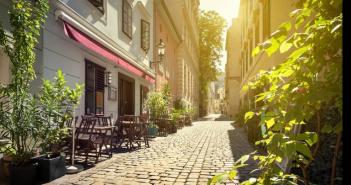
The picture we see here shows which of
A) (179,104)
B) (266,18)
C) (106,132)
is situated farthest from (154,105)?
(179,104)

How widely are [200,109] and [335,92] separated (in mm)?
42046

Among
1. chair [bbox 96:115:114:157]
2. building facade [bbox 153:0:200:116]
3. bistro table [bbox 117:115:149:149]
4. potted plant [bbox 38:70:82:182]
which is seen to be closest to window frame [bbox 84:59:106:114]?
chair [bbox 96:115:114:157]

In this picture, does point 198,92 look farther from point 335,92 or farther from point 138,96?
point 335,92

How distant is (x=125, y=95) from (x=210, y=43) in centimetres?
3059

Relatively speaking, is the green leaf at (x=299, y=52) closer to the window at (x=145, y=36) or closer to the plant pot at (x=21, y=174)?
the plant pot at (x=21, y=174)

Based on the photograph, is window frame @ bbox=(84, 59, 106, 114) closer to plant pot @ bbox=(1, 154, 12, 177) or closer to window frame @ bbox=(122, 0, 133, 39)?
window frame @ bbox=(122, 0, 133, 39)

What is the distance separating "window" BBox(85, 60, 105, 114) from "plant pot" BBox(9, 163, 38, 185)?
3.61 meters

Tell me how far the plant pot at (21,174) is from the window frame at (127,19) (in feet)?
24.4

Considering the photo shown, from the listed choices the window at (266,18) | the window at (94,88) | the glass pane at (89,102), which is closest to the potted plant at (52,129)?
the glass pane at (89,102)

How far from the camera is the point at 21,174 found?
14.1ft

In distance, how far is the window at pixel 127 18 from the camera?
10991mm

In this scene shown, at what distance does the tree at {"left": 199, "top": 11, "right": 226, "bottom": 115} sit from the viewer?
129 ft

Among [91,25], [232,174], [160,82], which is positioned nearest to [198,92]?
[160,82]
